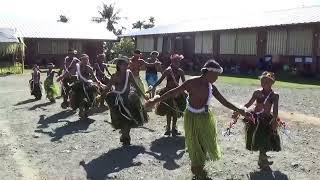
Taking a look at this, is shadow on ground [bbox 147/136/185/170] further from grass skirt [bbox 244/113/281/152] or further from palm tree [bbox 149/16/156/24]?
palm tree [bbox 149/16/156/24]

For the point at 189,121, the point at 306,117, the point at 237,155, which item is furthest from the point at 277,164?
the point at 306,117

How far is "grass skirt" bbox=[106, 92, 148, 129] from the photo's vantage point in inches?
351

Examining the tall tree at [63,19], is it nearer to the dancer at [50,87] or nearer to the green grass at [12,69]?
the green grass at [12,69]

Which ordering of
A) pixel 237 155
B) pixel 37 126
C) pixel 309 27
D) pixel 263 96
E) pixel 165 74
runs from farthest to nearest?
1. pixel 309 27
2. pixel 37 126
3. pixel 165 74
4. pixel 237 155
5. pixel 263 96

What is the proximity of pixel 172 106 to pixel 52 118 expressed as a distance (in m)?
4.08

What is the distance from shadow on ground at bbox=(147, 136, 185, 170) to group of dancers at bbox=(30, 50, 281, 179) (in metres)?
0.46

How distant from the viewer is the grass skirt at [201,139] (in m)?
6.57

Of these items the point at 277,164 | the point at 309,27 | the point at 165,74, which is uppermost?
the point at 309,27

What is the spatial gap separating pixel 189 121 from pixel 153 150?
2.37 m

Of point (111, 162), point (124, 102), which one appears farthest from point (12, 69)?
point (111, 162)

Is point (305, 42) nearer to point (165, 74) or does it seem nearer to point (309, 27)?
point (309, 27)

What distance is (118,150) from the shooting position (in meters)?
8.93

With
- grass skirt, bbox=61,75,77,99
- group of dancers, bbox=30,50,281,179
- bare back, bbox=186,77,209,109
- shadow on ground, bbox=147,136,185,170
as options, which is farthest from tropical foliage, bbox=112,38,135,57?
bare back, bbox=186,77,209,109

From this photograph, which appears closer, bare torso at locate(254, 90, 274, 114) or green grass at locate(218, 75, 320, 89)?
bare torso at locate(254, 90, 274, 114)
